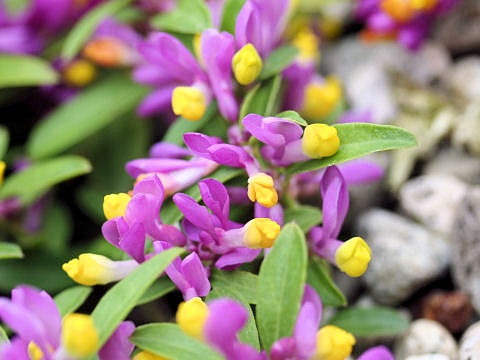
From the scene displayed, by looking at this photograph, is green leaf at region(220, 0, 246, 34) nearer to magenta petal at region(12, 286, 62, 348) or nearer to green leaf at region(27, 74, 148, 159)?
green leaf at region(27, 74, 148, 159)

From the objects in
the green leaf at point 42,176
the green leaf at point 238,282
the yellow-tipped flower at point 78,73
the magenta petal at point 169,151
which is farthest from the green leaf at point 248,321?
the yellow-tipped flower at point 78,73

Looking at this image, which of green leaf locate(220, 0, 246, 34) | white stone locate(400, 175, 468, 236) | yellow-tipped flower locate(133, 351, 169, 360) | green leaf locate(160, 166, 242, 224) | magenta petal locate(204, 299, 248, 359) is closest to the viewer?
magenta petal locate(204, 299, 248, 359)

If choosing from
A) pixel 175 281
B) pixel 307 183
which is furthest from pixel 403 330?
pixel 175 281

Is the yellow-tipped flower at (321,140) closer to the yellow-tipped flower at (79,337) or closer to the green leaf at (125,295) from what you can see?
the green leaf at (125,295)

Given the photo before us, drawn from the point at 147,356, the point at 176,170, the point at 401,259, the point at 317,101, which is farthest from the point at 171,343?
the point at 317,101

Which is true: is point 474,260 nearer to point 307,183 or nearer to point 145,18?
point 307,183

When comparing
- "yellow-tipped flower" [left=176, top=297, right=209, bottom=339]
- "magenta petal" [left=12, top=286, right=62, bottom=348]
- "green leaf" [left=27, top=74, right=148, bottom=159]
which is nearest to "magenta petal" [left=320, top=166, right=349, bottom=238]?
"yellow-tipped flower" [left=176, top=297, right=209, bottom=339]
